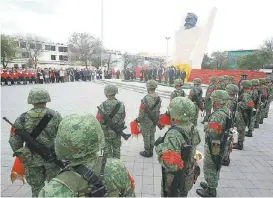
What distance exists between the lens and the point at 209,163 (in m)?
3.90

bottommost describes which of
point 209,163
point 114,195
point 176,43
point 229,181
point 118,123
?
point 229,181

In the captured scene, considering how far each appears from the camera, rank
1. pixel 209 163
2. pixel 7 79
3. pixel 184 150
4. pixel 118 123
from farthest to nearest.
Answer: pixel 7 79 < pixel 118 123 < pixel 209 163 < pixel 184 150

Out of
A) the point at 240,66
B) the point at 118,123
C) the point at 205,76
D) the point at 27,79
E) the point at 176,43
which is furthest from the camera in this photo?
the point at 240,66

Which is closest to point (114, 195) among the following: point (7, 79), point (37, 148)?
point (37, 148)

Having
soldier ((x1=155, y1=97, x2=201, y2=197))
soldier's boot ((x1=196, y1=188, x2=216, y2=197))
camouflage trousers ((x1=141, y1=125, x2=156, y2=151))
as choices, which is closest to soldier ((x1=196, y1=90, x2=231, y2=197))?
soldier's boot ((x1=196, y1=188, x2=216, y2=197))

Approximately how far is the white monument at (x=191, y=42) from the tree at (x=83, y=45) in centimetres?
2670

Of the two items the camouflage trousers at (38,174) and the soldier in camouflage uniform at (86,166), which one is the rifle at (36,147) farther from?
the soldier in camouflage uniform at (86,166)

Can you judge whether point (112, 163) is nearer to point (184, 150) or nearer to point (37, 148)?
point (184, 150)

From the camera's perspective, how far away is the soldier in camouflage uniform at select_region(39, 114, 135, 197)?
4.58 ft

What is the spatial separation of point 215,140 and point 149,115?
1.94 metres

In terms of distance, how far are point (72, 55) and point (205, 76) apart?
36.8 metres

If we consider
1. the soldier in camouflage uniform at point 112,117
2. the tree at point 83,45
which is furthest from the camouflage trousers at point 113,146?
the tree at point 83,45

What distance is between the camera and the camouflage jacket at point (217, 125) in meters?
3.68

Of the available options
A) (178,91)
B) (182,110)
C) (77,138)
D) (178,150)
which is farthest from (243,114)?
(77,138)
